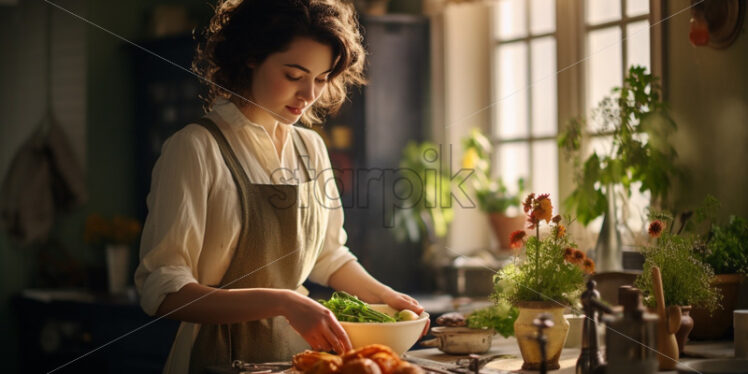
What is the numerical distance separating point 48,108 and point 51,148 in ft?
0.75

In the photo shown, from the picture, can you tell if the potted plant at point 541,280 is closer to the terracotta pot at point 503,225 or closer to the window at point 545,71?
the window at point 545,71

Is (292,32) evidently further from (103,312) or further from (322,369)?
(103,312)

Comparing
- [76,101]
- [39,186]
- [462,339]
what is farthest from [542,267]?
[76,101]

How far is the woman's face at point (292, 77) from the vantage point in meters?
1.71

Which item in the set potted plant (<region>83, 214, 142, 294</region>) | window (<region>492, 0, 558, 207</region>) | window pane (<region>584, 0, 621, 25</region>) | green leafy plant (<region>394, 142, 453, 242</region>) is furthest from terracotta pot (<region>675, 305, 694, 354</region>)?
potted plant (<region>83, 214, 142, 294</region>)

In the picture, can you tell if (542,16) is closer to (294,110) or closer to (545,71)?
(545,71)

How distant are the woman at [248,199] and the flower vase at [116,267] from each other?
2392 mm

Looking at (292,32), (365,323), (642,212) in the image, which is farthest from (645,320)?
(642,212)

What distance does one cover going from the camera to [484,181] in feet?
12.0

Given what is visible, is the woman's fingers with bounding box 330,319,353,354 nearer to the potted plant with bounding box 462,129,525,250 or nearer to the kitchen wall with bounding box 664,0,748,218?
the kitchen wall with bounding box 664,0,748,218

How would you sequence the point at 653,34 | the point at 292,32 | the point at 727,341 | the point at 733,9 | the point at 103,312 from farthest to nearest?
the point at 103,312 → the point at 653,34 → the point at 733,9 → the point at 727,341 → the point at 292,32

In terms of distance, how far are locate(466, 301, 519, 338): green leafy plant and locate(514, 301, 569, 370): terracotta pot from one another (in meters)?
0.05

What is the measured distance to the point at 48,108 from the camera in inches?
166

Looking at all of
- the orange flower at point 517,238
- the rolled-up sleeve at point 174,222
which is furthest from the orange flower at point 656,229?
the rolled-up sleeve at point 174,222
